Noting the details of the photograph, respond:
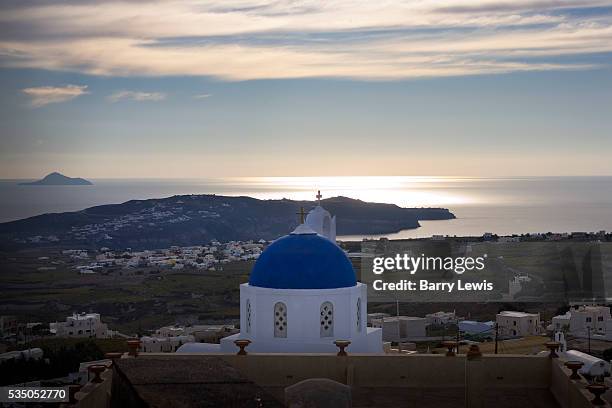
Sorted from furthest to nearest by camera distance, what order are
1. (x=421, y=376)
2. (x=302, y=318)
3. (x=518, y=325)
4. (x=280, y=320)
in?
1. (x=518, y=325)
2. (x=280, y=320)
3. (x=302, y=318)
4. (x=421, y=376)

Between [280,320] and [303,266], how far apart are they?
0.97m

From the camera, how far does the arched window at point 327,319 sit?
14.6m

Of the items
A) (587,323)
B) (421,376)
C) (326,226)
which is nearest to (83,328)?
(587,323)

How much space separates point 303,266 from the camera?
48.5 feet

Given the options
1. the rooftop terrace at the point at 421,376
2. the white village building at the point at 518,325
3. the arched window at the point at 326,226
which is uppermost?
the arched window at the point at 326,226

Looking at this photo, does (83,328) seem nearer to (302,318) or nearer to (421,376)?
(302,318)

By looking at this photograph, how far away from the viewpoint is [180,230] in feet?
373

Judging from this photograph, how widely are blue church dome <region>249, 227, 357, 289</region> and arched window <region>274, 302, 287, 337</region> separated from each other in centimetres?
33

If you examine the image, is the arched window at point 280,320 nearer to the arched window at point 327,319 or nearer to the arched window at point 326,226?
the arched window at point 327,319

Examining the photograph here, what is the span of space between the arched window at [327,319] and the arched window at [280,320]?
609mm

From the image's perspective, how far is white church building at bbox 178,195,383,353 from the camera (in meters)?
14.5

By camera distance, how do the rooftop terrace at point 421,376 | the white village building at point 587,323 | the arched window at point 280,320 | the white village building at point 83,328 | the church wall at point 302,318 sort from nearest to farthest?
1. the rooftop terrace at point 421,376
2. the church wall at point 302,318
3. the arched window at point 280,320
4. the white village building at point 587,323
5. the white village building at point 83,328

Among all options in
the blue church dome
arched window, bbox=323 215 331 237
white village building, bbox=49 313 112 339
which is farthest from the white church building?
white village building, bbox=49 313 112 339

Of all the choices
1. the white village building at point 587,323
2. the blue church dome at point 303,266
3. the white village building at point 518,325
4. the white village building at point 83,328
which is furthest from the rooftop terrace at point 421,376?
the white village building at point 83,328
